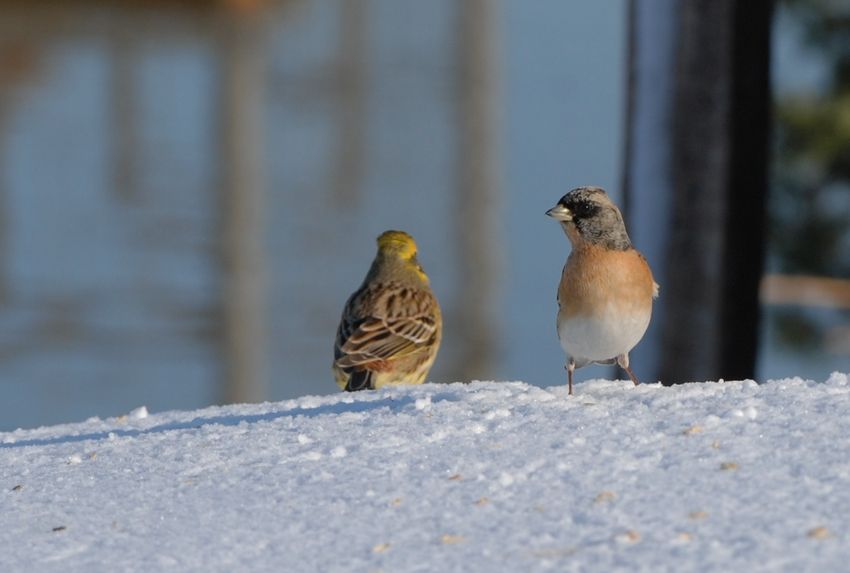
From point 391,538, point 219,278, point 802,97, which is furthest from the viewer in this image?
point 219,278

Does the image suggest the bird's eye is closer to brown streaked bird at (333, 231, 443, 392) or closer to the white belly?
the white belly

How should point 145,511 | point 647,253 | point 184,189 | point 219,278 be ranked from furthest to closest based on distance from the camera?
1. point 184,189
2. point 219,278
3. point 647,253
4. point 145,511

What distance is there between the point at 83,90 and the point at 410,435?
48.6ft

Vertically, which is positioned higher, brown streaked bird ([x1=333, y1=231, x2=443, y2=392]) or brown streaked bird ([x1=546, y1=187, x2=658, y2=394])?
brown streaked bird ([x1=546, y1=187, x2=658, y2=394])

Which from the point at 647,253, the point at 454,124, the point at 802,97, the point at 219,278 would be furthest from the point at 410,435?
the point at 454,124

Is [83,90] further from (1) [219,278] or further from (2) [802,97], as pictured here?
(2) [802,97]

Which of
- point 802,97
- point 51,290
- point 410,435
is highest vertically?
point 802,97

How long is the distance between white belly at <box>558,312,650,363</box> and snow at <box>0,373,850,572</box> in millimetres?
135

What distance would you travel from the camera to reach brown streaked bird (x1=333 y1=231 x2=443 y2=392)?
260 inches

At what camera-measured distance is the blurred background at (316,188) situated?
11445mm

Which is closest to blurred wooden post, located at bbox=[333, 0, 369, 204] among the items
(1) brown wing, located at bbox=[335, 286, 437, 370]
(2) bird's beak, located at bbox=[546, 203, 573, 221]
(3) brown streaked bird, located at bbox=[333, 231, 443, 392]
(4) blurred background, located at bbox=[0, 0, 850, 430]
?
(4) blurred background, located at bbox=[0, 0, 850, 430]

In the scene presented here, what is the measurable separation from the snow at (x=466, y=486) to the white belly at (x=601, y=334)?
5.3 inches

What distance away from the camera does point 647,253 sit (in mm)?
6824

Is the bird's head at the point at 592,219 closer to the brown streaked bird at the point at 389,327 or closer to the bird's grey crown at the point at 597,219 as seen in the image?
the bird's grey crown at the point at 597,219
